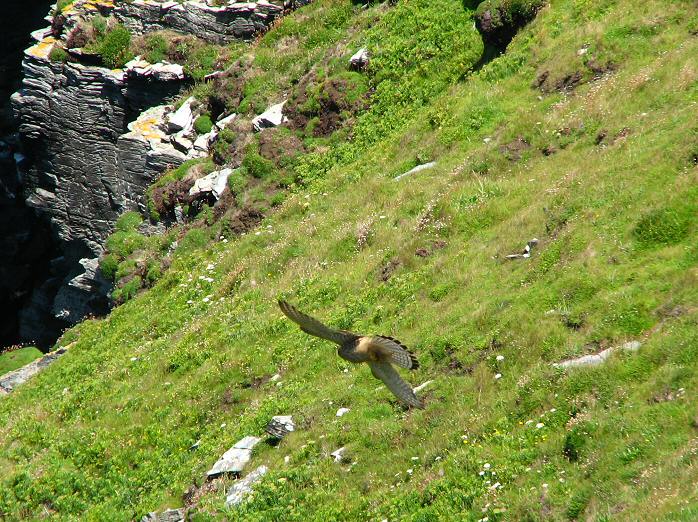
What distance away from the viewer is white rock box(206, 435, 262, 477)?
17203 mm

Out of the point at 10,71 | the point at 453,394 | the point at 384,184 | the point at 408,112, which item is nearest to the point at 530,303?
the point at 453,394

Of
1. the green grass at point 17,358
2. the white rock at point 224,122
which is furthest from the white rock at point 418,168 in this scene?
the green grass at point 17,358

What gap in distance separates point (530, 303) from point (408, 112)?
48.9 ft

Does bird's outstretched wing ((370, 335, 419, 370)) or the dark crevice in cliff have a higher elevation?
bird's outstretched wing ((370, 335, 419, 370))

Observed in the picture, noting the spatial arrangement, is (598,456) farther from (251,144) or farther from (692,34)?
(251,144)

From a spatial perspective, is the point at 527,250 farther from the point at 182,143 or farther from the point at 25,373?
the point at 182,143

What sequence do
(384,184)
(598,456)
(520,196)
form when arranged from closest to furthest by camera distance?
(598,456) → (520,196) → (384,184)

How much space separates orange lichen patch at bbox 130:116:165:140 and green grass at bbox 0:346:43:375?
404 inches

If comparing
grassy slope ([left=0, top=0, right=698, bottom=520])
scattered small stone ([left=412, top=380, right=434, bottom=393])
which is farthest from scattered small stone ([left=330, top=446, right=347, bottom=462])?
scattered small stone ([left=412, top=380, right=434, bottom=393])

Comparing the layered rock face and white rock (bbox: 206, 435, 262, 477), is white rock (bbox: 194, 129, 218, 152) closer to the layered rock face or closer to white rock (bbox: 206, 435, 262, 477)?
the layered rock face

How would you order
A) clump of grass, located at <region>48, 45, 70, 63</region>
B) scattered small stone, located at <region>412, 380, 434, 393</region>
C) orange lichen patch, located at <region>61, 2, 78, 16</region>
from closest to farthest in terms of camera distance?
scattered small stone, located at <region>412, 380, 434, 393</region>, clump of grass, located at <region>48, 45, 70, 63</region>, orange lichen patch, located at <region>61, 2, 78, 16</region>

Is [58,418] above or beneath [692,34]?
beneath

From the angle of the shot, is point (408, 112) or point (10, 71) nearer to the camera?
point (408, 112)

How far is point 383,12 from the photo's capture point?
35.7 m
